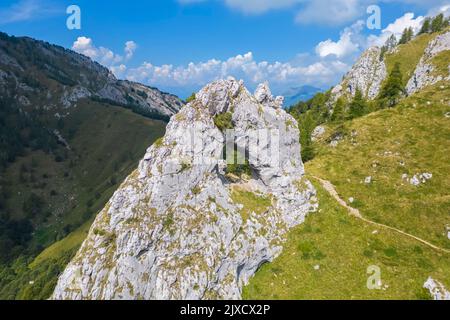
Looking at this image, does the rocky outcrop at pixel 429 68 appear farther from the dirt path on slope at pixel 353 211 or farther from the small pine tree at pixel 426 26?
the dirt path on slope at pixel 353 211

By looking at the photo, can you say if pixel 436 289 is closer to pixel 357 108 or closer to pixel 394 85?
pixel 357 108

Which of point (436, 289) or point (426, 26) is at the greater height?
point (426, 26)

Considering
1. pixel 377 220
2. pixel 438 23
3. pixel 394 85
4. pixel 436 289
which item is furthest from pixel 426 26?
pixel 436 289

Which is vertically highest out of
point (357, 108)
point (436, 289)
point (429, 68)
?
point (429, 68)

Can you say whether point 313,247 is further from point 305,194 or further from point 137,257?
point 137,257

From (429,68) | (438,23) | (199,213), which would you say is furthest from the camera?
(438,23)
